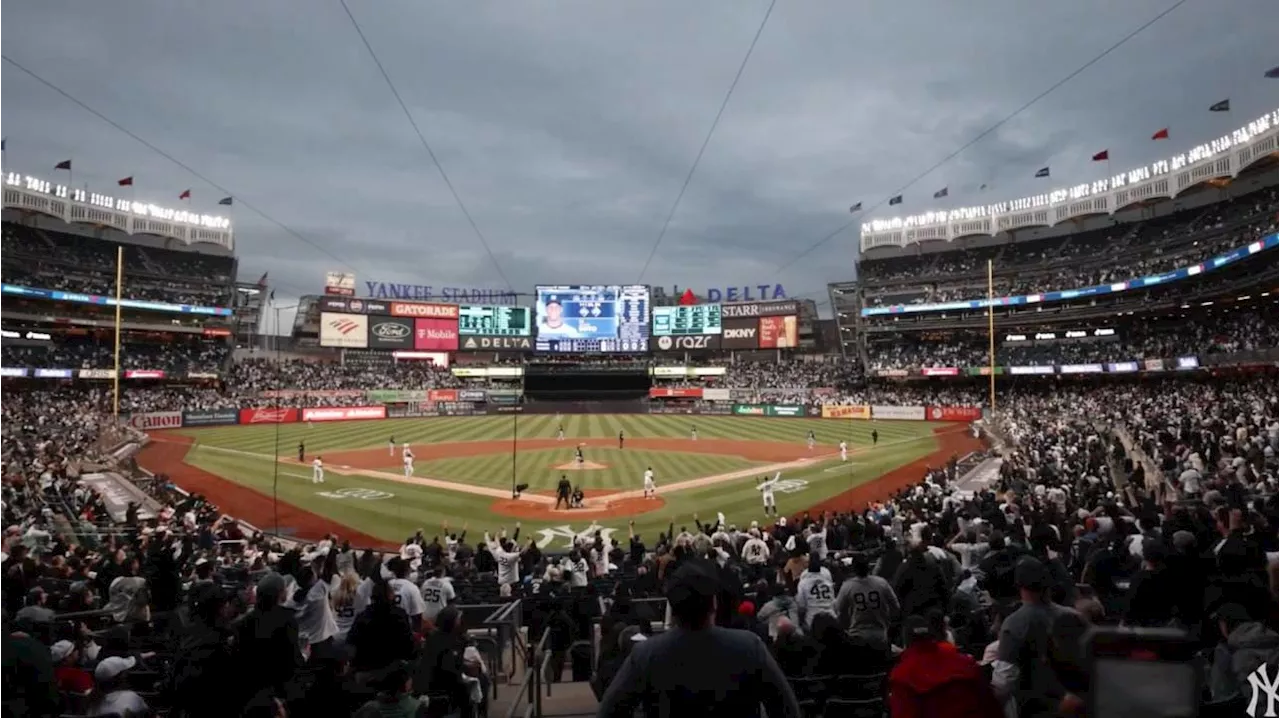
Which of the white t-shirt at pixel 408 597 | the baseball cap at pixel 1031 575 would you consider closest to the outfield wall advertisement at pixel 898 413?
the white t-shirt at pixel 408 597

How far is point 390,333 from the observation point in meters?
84.0

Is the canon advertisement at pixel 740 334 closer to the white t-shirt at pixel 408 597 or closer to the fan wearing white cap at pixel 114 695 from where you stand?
the white t-shirt at pixel 408 597

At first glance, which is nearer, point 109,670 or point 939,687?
point 939,687

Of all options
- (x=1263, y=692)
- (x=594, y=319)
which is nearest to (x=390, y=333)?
(x=594, y=319)

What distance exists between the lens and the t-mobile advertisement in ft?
279

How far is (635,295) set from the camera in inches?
3305

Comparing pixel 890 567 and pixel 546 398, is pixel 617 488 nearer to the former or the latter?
pixel 890 567

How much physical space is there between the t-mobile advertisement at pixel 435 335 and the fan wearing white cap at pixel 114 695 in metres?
83.7

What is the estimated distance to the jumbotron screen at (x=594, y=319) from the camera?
82.9m

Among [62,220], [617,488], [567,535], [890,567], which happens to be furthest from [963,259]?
[62,220]

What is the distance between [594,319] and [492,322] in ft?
45.6

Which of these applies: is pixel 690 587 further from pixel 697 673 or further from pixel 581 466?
pixel 581 466

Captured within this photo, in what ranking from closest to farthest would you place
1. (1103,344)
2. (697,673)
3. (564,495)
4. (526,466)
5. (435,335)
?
(697,673) → (564,495) → (526,466) → (1103,344) → (435,335)

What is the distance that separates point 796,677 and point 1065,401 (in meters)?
59.8
